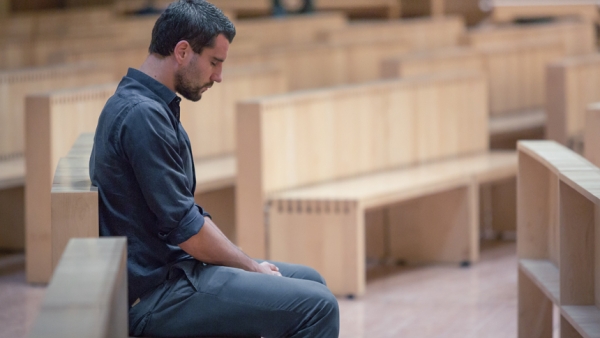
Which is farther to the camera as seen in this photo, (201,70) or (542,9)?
(542,9)

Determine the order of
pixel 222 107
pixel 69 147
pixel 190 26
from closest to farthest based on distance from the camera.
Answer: pixel 190 26 < pixel 69 147 < pixel 222 107

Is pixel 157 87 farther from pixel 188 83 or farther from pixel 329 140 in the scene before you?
pixel 329 140

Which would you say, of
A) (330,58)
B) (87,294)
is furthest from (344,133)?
(87,294)

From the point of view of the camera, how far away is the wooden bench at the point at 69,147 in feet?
13.9

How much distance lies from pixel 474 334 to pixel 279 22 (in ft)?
17.7

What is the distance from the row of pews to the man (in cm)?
46

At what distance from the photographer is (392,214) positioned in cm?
498

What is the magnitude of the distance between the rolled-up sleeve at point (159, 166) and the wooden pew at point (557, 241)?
0.96 meters

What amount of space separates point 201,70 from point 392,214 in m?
2.85

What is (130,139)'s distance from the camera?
213 centimetres

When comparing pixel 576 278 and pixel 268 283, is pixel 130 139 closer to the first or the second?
pixel 268 283

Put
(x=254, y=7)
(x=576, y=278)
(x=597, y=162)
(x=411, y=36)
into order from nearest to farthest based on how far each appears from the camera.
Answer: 1. (x=576, y=278)
2. (x=597, y=162)
3. (x=411, y=36)
4. (x=254, y=7)

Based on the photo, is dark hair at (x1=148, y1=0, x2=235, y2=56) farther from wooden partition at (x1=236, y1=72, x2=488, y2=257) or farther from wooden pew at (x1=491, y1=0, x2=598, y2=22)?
wooden pew at (x1=491, y1=0, x2=598, y2=22)

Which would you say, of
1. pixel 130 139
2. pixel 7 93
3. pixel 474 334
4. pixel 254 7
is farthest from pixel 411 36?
pixel 130 139
